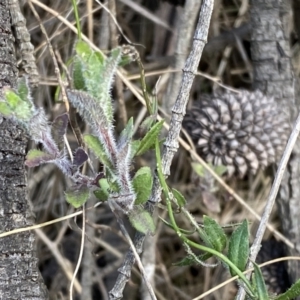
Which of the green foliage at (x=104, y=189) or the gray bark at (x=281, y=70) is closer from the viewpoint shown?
the green foliage at (x=104, y=189)

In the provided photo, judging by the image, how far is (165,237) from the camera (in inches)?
56.9

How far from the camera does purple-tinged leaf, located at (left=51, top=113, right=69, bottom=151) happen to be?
25.8 inches

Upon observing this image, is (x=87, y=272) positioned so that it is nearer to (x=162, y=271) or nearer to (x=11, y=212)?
(x=162, y=271)

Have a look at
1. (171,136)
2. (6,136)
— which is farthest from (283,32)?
(6,136)

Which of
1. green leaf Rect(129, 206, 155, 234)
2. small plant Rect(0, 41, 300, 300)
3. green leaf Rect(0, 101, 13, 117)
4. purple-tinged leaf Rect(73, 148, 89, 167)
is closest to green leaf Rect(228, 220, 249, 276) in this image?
small plant Rect(0, 41, 300, 300)

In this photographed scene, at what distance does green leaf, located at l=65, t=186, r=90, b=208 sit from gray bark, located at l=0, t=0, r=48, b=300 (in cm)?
8

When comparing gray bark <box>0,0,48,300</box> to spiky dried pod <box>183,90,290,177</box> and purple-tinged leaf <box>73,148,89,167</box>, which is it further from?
spiky dried pod <box>183,90,290,177</box>

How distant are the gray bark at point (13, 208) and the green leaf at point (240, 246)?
266 millimetres

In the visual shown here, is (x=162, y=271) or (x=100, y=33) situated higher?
(x=100, y=33)

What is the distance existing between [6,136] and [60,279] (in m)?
A: 0.74

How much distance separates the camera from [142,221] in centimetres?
66

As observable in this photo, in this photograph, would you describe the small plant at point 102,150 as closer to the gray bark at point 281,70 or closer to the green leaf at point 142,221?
the green leaf at point 142,221

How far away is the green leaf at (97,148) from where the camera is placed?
2.12 feet

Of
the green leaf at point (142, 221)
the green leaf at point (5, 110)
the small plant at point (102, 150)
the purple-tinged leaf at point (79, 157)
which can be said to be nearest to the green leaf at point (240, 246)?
the small plant at point (102, 150)
